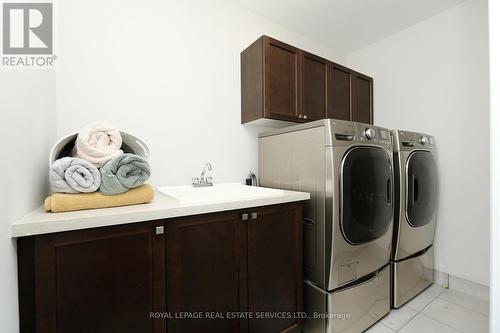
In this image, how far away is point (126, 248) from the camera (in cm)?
88

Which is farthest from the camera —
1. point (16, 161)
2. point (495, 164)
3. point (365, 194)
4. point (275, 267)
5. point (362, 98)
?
point (362, 98)

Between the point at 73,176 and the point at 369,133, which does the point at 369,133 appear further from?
the point at 73,176

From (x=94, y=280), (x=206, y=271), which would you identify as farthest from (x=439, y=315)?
(x=94, y=280)

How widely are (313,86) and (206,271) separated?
181 cm

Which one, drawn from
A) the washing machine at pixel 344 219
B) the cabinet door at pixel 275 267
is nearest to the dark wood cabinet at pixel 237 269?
the cabinet door at pixel 275 267

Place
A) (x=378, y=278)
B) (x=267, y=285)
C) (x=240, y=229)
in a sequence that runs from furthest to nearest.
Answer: (x=378, y=278)
(x=267, y=285)
(x=240, y=229)

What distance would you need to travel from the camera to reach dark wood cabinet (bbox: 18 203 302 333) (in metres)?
0.76

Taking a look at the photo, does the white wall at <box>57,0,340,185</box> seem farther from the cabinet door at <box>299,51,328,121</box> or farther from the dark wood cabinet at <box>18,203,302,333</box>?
the dark wood cabinet at <box>18,203,302,333</box>

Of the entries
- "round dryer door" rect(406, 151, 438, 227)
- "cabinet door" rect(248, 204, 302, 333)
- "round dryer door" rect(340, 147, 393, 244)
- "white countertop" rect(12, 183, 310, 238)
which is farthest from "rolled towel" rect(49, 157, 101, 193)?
"round dryer door" rect(406, 151, 438, 227)

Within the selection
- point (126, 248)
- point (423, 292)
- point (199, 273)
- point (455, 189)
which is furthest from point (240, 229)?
point (455, 189)

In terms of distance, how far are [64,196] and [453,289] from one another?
315 centimetres

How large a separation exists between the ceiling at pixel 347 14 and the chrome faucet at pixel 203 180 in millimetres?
1583

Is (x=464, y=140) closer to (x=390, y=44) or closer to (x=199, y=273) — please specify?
(x=390, y=44)

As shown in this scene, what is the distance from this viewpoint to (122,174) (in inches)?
37.3
